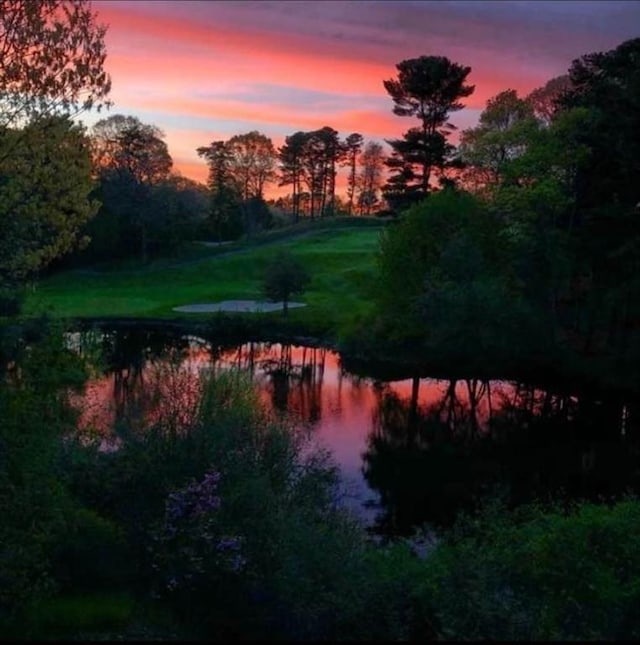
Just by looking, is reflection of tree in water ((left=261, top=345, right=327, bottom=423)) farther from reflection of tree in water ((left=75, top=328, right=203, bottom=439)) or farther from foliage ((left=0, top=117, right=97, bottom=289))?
foliage ((left=0, top=117, right=97, bottom=289))

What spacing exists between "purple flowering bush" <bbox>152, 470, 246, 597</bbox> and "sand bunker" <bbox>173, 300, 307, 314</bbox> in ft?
128

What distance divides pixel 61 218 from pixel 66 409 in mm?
6912

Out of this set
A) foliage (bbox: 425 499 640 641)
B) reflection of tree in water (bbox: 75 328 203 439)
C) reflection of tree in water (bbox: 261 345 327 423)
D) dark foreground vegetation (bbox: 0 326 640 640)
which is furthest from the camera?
reflection of tree in water (bbox: 261 345 327 423)

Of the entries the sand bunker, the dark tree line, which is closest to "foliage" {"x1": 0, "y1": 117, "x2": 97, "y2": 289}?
the dark tree line

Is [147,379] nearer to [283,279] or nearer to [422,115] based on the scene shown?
[283,279]

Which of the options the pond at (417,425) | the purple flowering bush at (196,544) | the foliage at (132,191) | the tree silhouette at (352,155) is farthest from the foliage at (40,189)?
the tree silhouette at (352,155)

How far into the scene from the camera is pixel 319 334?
155ft

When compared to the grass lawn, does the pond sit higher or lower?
lower

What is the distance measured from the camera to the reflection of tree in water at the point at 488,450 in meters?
23.1

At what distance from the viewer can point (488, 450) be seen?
1101 inches

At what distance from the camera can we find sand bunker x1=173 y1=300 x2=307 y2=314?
5222 cm

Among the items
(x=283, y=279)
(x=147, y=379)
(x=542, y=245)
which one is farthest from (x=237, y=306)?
(x=542, y=245)

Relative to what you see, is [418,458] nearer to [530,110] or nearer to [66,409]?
[66,409]

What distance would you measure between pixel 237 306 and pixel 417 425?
2496 cm
